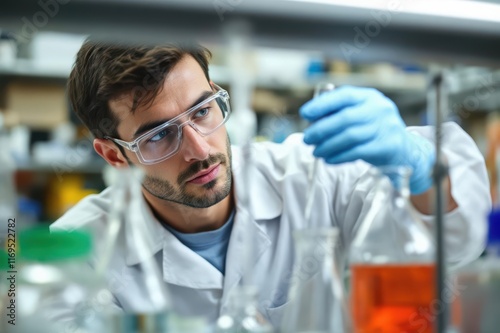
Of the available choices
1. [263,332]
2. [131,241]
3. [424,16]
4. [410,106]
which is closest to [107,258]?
[131,241]

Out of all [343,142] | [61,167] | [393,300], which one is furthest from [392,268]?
[61,167]

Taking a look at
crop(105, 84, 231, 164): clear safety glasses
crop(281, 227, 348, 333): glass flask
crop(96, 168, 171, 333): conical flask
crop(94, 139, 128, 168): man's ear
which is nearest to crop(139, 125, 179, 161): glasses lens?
crop(105, 84, 231, 164): clear safety glasses

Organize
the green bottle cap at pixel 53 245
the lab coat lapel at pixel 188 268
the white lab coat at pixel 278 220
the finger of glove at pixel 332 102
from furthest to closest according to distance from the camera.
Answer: the lab coat lapel at pixel 188 268 < the white lab coat at pixel 278 220 < the finger of glove at pixel 332 102 < the green bottle cap at pixel 53 245

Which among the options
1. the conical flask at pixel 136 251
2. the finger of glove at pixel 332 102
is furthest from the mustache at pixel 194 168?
the conical flask at pixel 136 251

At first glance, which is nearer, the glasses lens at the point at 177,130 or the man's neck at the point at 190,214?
the glasses lens at the point at 177,130

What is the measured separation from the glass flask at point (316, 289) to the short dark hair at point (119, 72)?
69 centimetres

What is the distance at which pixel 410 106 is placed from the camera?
4.25 metres

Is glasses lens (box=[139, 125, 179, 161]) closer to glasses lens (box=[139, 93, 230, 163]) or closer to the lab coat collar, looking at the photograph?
glasses lens (box=[139, 93, 230, 163])

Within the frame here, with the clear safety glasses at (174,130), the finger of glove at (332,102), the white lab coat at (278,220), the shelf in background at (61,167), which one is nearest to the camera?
the finger of glove at (332,102)

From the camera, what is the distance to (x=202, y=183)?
1387 millimetres

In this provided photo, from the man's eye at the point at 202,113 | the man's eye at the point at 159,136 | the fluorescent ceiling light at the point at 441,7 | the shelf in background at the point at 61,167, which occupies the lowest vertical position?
the man's eye at the point at 159,136

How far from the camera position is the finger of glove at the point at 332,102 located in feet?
2.79

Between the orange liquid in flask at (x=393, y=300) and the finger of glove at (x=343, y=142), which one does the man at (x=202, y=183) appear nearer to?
the finger of glove at (x=343, y=142)

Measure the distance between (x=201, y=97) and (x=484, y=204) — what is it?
654 millimetres
